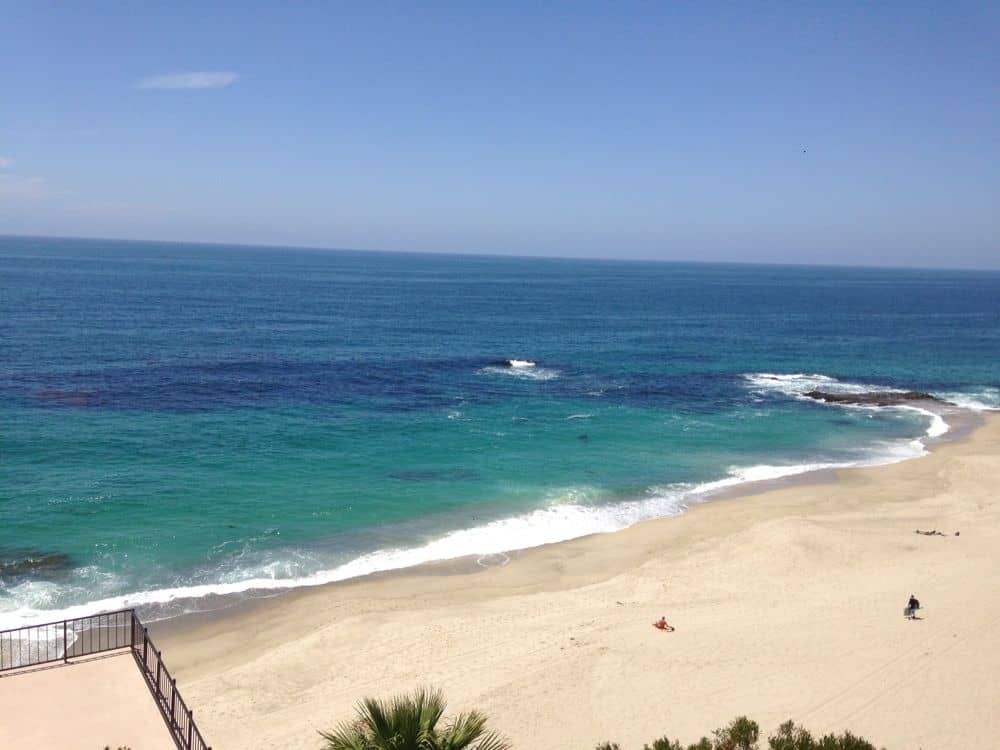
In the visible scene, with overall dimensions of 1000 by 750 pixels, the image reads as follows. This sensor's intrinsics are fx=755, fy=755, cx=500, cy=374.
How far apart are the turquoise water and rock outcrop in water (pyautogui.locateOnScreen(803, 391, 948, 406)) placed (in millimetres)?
1854

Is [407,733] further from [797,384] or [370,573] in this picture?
[797,384]

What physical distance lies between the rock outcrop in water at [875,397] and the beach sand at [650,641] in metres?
25.6

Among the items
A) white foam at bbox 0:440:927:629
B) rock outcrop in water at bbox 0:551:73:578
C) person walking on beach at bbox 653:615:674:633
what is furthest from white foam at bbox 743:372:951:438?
rock outcrop in water at bbox 0:551:73:578

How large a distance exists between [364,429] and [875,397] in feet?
130

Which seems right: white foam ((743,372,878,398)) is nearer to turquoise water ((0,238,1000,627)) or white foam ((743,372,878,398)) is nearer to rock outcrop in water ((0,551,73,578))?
turquoise water ((0,238,1000,627))

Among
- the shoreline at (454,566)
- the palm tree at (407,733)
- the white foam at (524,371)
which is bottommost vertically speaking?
the shoreline at (454,566)

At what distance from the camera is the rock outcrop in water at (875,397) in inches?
2227

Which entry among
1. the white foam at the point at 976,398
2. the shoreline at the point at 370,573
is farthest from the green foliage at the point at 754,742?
the white foam at the point at 976,398

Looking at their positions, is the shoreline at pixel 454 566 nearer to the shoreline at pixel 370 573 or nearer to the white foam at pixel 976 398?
the shoreline at pixel 370 573

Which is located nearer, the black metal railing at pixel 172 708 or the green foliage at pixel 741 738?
the black metal railing at pixel 172 708

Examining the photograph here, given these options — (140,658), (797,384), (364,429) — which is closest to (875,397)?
(797,384)

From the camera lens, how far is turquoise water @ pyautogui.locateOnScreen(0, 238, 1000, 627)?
1104 inches

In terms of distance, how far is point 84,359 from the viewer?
55781mm

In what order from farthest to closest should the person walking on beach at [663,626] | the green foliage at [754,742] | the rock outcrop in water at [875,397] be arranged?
the rock outcrop in water at [875,397] → the person walking on beach at [663,626] → the green foliage at [754,742]
